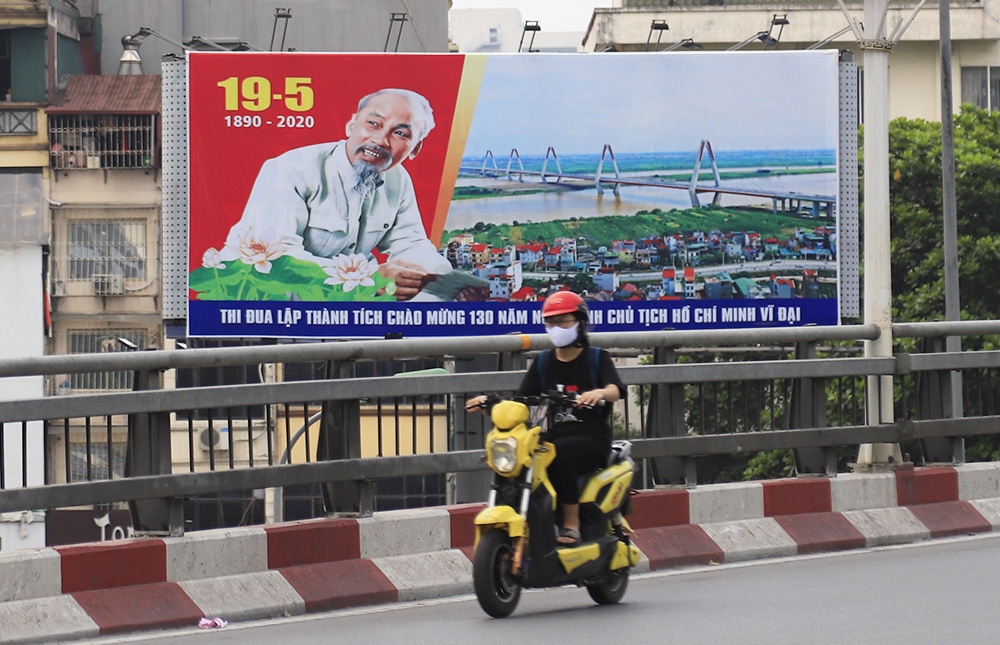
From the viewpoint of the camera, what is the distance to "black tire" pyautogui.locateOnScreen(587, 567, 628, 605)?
7.37m

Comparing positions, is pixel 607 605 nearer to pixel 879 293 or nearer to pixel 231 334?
pixel 879 293

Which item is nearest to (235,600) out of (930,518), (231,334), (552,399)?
(552,399)

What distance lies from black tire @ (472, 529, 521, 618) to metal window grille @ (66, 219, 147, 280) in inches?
1293

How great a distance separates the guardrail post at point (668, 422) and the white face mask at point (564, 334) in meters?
1.75

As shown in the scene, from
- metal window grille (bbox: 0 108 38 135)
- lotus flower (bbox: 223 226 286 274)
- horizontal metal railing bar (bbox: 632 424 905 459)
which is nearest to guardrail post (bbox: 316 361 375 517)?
A: horizontal metal railing bar (bbox: 632 424 905 459)

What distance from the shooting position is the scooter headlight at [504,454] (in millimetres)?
6875

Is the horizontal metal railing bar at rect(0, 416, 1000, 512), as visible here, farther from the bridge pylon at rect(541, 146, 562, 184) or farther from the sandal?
the bridge pylon at rect(541, 146, 562, 184)

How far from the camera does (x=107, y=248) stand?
38.7 meters

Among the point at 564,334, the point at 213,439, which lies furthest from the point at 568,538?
the point at 213,439

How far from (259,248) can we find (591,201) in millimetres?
4298

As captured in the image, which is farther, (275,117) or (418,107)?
(418,107)

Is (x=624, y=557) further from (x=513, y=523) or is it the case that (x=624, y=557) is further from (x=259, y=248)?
(x=259, y=248)

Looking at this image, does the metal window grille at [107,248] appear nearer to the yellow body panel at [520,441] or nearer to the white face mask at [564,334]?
the white face mask at [564,334]

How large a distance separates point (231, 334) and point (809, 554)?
40.8ft
